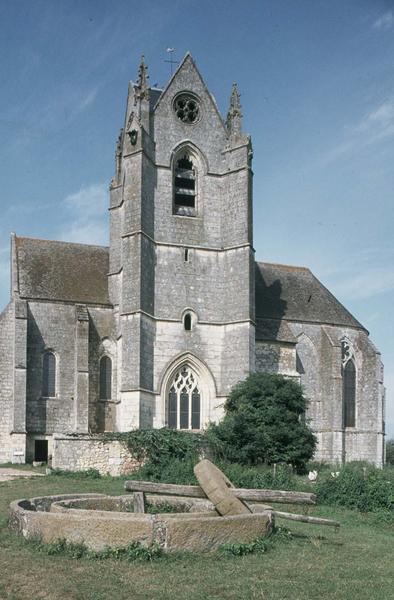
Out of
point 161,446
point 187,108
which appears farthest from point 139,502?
point 187,108

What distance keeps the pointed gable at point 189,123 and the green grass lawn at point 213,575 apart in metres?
27.4

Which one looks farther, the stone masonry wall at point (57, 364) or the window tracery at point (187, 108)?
the window tracery at point (187, 108)

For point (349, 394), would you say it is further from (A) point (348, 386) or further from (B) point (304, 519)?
(B) point (304, 519)

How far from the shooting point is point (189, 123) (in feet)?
127

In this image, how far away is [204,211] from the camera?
125 ft

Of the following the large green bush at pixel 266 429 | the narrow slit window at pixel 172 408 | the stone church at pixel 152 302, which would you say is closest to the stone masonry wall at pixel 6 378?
the stone church at pixel 152 302

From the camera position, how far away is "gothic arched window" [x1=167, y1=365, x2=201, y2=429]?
35.7 meters

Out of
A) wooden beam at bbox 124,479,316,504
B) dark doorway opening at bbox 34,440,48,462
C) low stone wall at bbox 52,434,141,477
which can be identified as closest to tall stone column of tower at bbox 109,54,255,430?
dark doorway opening at bbox 34,440,48,462

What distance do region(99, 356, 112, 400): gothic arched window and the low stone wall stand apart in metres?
8.81

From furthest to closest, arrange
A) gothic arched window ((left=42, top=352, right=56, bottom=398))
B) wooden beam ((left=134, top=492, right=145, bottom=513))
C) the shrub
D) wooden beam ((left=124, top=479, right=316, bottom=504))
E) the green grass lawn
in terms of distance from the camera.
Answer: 1. gothic arched window ((left=42, top=352, right=56, bottom=398))
2. the shrub
3. wooden beam ((left=124, top=479, right=316, bottom=504))
4. wooden beam ((left=134, top=492, right=145, bottom=513))
5. the green grass lawn

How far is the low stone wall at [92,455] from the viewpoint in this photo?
2825cm

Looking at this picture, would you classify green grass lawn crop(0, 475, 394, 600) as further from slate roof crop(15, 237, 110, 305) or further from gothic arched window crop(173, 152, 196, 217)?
gothic arched window crop(173, 152, 196, 217)

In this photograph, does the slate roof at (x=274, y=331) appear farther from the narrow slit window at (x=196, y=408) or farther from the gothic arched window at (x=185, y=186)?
the gothic arched window at (x=185, y=186)

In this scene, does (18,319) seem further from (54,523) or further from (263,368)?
(54,523)
